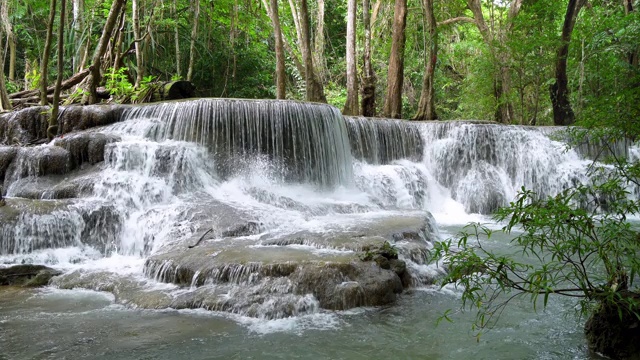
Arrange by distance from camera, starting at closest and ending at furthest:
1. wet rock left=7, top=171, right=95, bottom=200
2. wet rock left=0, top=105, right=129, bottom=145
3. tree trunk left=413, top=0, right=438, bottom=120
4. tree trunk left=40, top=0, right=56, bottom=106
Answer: wet rock left=7, top=171, right=95, bottom=200 < tree trunk left=40, top=0, right=56, bottom=106 < wet rock left=0, top=105, right=129, bottom=145 < tree trunk left=413, top=0, right=438, bottom=120

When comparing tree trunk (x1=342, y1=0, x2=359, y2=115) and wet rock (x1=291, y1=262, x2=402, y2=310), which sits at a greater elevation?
tree trunk (x1=342, y1=0, x2=359, y2=115)

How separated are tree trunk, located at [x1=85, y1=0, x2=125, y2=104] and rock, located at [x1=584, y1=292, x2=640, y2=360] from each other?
9671mm

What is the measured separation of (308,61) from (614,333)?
11.0 m

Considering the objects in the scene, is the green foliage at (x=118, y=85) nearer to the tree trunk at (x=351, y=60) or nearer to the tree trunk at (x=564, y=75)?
the tree trunk at (x=351, y=60)

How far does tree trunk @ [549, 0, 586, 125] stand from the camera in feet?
45.5

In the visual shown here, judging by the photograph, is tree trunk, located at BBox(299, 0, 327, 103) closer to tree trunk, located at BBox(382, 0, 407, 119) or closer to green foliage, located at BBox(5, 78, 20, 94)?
tree trunk, located at BBox(382, 0, 407, 119)

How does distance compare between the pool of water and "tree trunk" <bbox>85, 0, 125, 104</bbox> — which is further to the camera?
"tree trunk" <bbox>85, 0, 125, 104</bbox>

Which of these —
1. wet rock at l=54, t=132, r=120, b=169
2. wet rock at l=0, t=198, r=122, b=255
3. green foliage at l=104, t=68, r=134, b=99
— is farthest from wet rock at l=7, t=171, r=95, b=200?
green foliage at l=104, t=68, r=134, b=99

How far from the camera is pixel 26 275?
243 inches

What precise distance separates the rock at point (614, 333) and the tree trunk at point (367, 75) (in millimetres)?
11801

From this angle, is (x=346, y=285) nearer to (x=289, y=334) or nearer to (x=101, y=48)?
(x=289, y=334)

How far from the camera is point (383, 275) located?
5.34 metres

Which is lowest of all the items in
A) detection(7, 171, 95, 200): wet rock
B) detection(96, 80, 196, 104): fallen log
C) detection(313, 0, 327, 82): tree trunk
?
detection(7, 171, 95, 200): wet rock

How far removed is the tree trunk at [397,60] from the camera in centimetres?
1448
